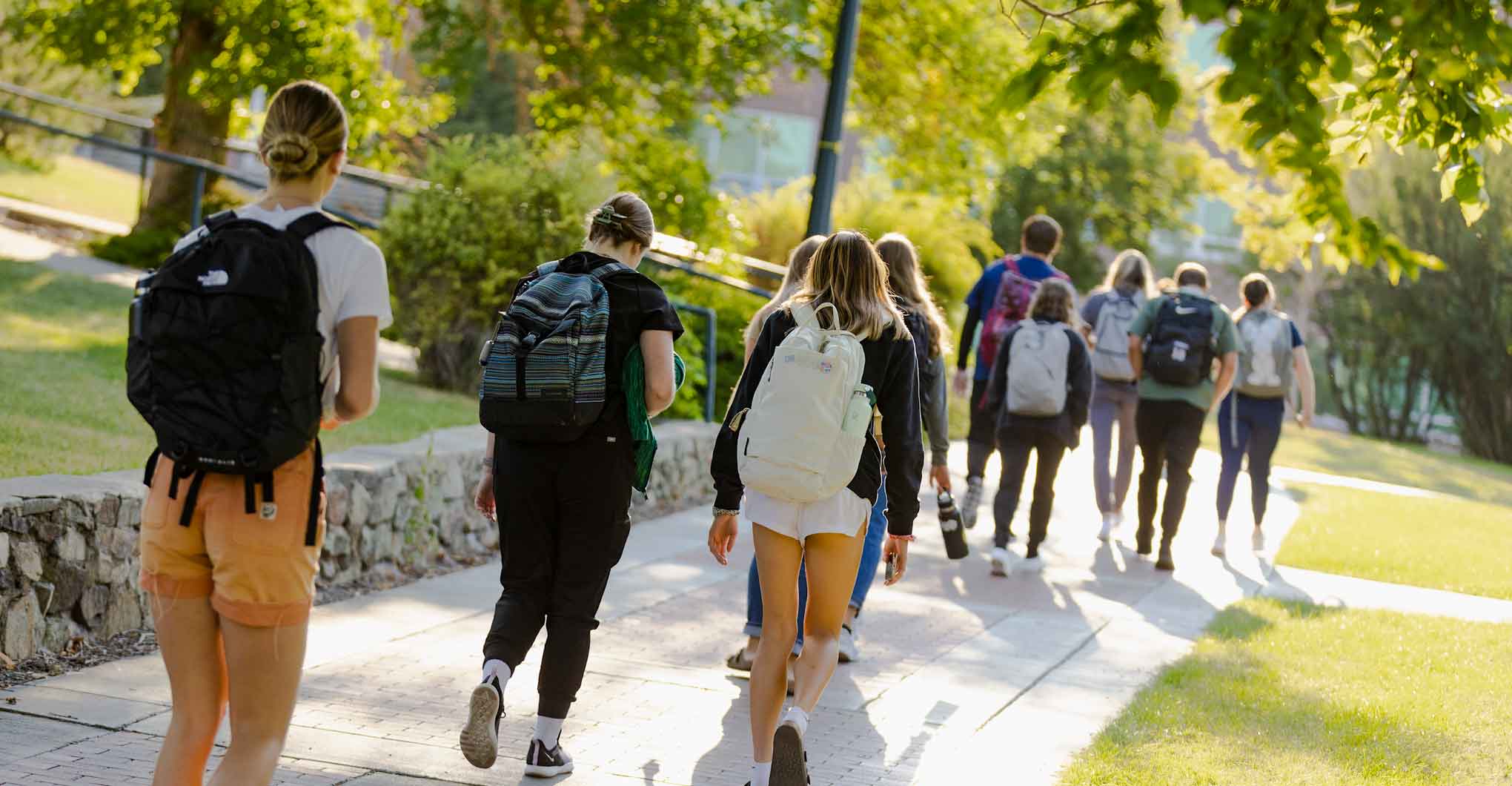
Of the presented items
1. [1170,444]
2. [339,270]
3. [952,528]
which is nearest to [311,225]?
[339,270]

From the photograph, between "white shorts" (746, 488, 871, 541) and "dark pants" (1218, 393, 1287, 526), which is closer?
"white shorts" (746, 488, 871, 541)

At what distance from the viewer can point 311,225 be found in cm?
330

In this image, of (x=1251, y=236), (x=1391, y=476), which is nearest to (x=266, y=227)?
(x=1391, y=476)

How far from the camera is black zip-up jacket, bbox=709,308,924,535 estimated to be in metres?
4.89

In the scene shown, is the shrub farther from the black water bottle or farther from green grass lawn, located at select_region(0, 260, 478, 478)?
the black water bottle

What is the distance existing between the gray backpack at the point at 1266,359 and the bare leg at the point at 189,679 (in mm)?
7982

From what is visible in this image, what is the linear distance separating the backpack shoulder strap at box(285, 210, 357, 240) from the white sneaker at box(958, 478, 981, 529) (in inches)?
258

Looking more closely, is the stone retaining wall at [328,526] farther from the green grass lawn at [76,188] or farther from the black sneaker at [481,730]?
the green grass lawn at [76,188]

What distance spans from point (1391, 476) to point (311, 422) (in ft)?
60.2

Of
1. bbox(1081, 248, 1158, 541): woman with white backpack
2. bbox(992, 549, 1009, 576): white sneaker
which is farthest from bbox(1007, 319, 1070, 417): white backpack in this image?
bbox(1081, 248, 1158, 541): woman with white backpack

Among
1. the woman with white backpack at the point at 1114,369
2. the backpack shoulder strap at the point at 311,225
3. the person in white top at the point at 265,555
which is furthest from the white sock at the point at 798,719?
the woman with white backpack at the point at 1114,369

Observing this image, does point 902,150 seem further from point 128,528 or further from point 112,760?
point 112,760

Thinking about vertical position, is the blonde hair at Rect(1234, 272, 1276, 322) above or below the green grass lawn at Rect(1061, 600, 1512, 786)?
above

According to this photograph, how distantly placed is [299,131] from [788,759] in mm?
2307
